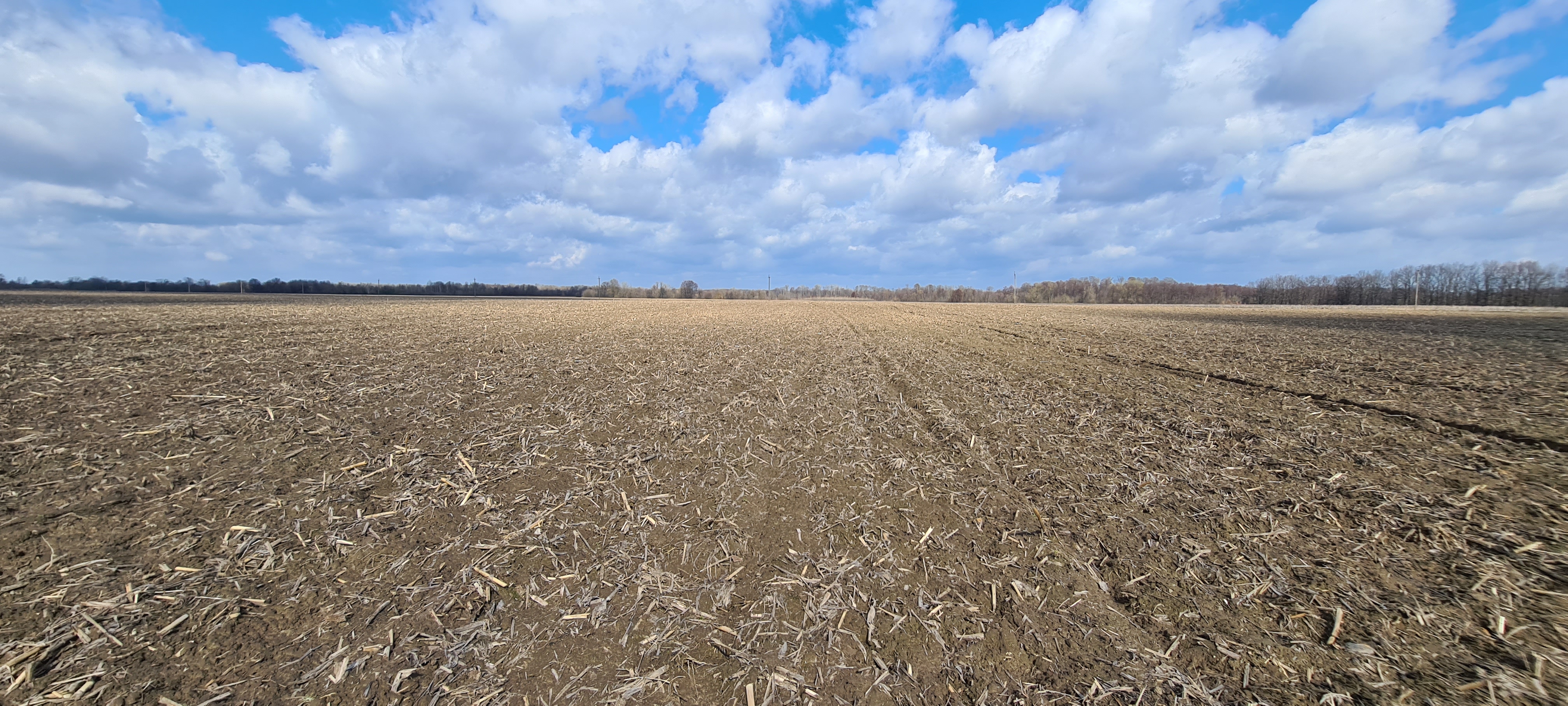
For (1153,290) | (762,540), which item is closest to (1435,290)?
(1153,290)

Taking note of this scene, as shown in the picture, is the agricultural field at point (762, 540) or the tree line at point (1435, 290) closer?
the agricultural field at point (762, 540)

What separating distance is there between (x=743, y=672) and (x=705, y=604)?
0.74 meters

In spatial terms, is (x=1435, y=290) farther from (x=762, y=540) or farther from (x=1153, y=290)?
(x=762, y=540)

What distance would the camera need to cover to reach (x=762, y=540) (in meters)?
5.15

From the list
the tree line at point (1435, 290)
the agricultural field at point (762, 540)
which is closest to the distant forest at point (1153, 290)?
the tree line at point (1435, 290)

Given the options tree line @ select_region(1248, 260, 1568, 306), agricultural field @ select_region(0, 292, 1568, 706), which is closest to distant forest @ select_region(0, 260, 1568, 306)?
tree line @ select_region(1248, 260, 1568, 306)

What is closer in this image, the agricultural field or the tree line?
the agricultural field

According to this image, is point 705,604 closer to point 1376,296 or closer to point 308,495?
point 308,495

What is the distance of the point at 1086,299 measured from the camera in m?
118

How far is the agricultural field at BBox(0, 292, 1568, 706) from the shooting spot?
353 centimetres

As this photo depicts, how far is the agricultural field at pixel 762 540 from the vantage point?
353 centimetres

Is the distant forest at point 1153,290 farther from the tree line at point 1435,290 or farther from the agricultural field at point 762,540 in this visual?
the agricultural field at point 762,540

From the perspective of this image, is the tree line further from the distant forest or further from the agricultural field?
the agricultural field

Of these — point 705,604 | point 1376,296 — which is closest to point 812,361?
point 705,604
